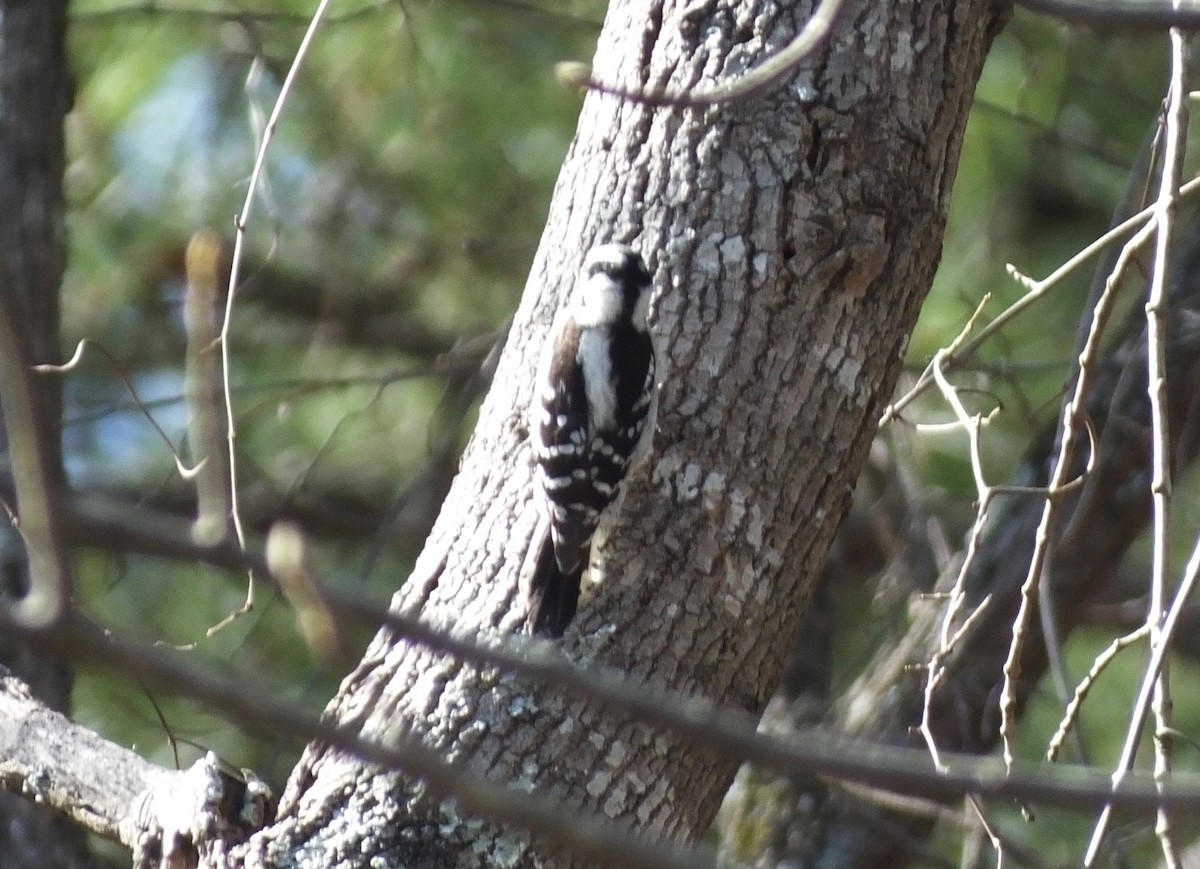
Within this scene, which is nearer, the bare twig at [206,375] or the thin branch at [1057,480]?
the bare twig at [206,375]

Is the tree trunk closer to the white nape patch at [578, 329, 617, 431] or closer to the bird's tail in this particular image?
the white nape patch at [578, 329, 617, 431]

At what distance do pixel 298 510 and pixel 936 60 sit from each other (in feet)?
10.4

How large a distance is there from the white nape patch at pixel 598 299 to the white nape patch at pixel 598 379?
0.61ft

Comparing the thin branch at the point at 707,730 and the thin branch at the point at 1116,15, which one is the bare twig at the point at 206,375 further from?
the thin branch at the point at 1116,15

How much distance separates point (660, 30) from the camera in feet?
9.59

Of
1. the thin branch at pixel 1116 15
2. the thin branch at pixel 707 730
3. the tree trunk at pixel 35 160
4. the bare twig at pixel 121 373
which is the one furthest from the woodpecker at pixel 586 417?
the thin branch at pixel 707 730

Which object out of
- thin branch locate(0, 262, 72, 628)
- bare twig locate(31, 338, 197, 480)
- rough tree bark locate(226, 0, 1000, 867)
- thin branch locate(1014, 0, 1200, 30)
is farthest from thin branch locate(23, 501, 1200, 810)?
rough tree bark locate(226, 0, 1000, 867)

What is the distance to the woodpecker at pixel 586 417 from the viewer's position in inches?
108

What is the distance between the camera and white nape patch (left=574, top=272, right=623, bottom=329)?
2941 millimetres

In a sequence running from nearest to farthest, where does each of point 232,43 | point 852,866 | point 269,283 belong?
point 852,866 < point 232,43 < point 269,283

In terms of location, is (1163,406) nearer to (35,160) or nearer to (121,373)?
(121,373)

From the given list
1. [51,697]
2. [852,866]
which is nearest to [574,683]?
[51,697]

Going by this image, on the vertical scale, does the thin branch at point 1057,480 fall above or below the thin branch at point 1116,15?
below

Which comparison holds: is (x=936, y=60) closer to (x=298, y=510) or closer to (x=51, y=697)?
(x=51, y=697)
